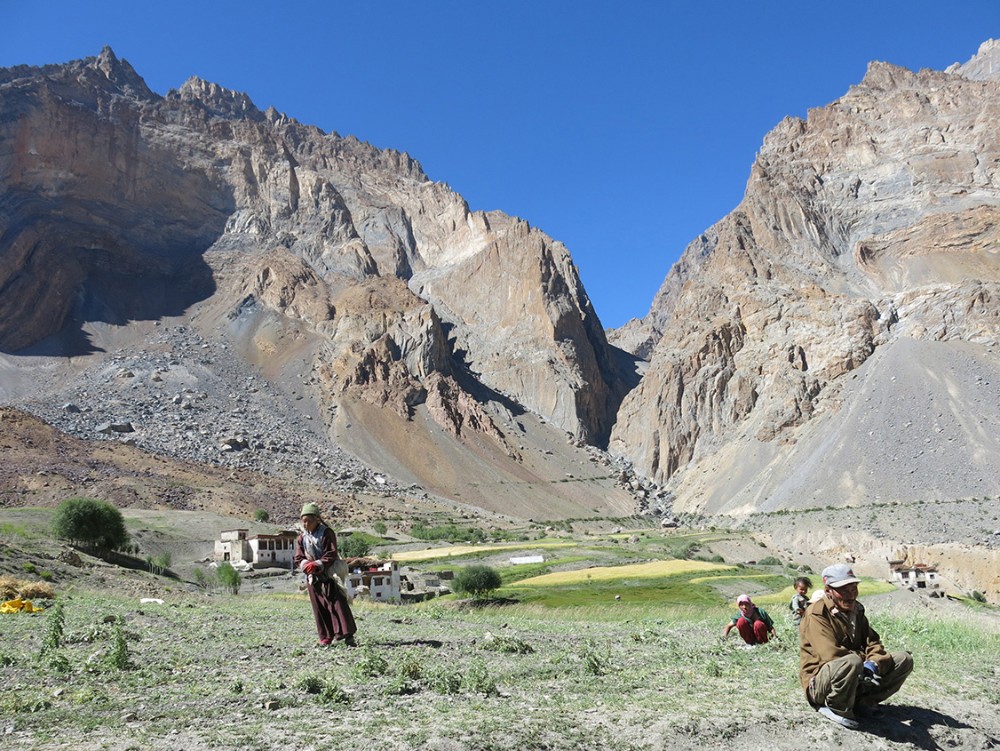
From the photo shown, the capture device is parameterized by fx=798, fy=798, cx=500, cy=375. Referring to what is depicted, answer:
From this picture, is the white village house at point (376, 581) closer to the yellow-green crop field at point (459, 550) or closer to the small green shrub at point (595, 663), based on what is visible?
the yellow-green crop field at point (459, 550)

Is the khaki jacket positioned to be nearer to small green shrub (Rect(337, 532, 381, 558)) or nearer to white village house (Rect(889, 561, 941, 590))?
white village house (Rect(889, 561, 941, 590))

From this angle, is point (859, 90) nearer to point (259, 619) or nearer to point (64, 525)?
point (64, 525)

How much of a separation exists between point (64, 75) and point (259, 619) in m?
221

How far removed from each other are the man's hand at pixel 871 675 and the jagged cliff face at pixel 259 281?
398ft

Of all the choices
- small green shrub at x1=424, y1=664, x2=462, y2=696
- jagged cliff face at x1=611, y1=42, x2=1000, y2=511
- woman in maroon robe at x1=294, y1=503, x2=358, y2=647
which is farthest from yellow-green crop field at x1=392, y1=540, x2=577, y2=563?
small green shrub at x1=424, y1=664, x2=462, y2=696

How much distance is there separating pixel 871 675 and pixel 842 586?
0.79m

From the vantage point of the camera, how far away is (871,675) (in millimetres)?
7207

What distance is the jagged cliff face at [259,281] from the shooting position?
478 ft

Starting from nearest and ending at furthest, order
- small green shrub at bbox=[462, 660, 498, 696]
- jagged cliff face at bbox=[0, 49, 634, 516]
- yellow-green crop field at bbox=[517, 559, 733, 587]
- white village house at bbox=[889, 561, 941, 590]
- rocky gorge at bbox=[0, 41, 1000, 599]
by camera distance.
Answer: small green shrub at bbox=[462, 660, 498, 696] → white village house at bbox=[889, 561, 941, 590] → yellow-green crop field at bbox=[517, 559, 733, 587] → rocky gorge at bbox=[0, 41, 1000, 599] → jagged cliff face at bbox=[0, 49, 634, 516]

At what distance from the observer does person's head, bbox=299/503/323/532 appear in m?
11.2

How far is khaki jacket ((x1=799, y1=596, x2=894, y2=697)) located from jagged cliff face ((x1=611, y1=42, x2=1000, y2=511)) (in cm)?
8693

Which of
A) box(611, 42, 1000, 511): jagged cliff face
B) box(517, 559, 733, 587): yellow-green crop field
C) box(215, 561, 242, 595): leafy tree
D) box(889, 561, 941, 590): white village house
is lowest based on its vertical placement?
box(889, 561, 941, 590): white village house

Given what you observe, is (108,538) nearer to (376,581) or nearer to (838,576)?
(376,581)

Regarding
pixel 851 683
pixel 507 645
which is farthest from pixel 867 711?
pixel 507 645
